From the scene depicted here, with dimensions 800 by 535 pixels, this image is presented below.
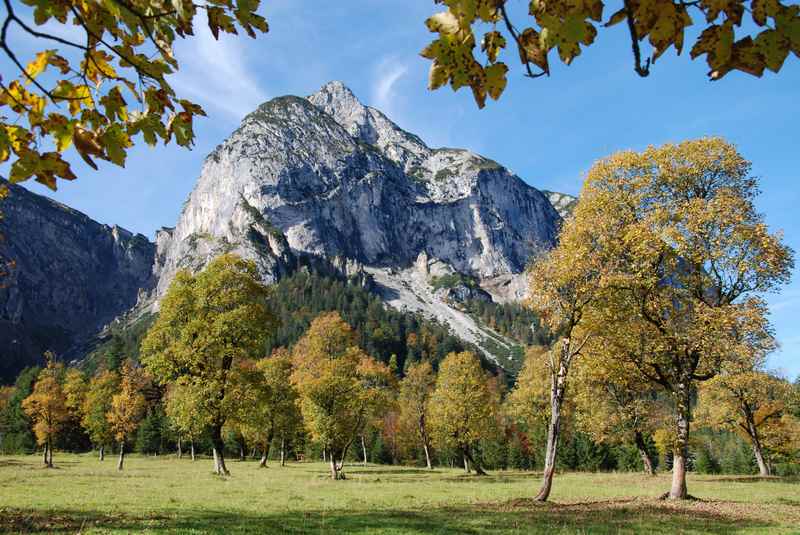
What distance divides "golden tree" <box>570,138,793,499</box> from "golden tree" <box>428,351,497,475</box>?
26.4 meters

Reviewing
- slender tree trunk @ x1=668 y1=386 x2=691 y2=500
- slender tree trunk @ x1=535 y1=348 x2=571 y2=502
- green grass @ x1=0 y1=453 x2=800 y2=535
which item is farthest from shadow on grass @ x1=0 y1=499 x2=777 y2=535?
slender tree trunk @ x1=668 y1=386 x2=691 y2=500

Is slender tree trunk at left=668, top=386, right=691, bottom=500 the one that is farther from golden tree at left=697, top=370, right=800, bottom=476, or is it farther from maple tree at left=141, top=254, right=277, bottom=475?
maple tree at left=141, top=254, right=277, bottom=475

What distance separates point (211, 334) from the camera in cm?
2755

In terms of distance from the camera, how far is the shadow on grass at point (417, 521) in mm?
11070

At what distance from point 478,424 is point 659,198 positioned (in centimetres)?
3006

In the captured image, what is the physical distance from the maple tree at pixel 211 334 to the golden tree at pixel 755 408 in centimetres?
3217

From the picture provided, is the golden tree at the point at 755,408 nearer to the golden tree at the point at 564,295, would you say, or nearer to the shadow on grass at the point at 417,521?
the golden tree at the point at 564,295

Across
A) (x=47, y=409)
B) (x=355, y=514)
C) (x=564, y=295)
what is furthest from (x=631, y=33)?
(x=47, y=409)

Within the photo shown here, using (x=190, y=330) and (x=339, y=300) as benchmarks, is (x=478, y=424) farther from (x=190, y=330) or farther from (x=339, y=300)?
(x=339, y=300)

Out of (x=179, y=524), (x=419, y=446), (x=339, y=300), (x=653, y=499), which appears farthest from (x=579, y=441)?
(x=339, y=300)

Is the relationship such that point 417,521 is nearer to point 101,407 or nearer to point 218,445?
point 218,445

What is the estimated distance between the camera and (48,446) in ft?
153

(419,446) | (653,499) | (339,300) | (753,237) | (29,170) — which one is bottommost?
(419,446)

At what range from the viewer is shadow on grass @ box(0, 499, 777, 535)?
11070mm
